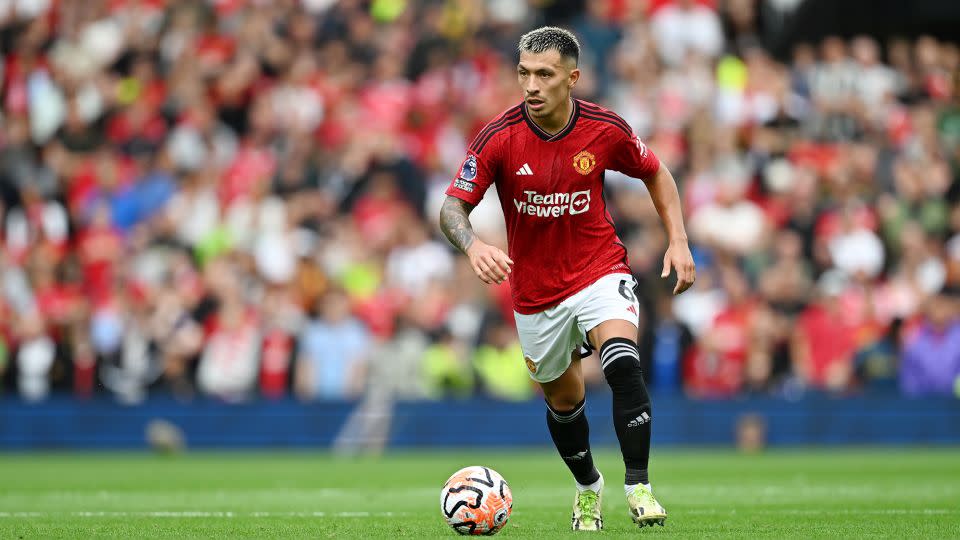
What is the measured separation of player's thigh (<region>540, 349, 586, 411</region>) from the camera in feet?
30.6

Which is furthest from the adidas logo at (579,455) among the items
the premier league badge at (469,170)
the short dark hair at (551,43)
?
the short dark hair at (551,43)

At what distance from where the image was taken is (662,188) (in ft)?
30.5

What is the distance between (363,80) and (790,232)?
718 centimetres

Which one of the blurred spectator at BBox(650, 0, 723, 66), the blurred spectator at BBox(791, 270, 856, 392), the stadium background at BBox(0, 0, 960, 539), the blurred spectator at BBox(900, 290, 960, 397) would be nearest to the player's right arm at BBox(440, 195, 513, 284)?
the stadium background at BBox(0, 0, 960, 539)

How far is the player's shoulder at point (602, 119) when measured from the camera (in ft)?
29.7

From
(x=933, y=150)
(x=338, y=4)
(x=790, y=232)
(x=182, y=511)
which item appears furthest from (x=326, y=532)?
(x=338, y=4)

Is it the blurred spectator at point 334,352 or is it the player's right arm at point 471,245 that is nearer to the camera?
the player's right arm at point 471,245

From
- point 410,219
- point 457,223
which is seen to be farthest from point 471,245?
A: point 410,219

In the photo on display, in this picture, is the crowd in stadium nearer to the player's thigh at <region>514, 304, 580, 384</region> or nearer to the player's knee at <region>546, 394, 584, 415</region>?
the player's knee at <region>546, 394, 584, 415</region>

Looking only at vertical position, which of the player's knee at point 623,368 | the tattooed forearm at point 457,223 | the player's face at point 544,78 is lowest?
the player's knee at point 623,368

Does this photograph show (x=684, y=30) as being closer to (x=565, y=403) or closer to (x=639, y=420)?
(x=565, y=403)

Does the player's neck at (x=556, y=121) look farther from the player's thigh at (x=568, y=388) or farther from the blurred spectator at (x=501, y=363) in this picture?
the blurred spectator at (x=501, y=363)

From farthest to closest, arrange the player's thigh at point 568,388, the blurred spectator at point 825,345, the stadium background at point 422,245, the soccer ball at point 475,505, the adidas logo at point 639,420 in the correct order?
1. the stadium background at point 422,245
2. the blurred spectator at point 825,345
3. the player's thigh at point 568,388
4. the adidas logo at point 639,420
5. the soccer ball at point 475,505

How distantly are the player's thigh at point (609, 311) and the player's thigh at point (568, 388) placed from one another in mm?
367
